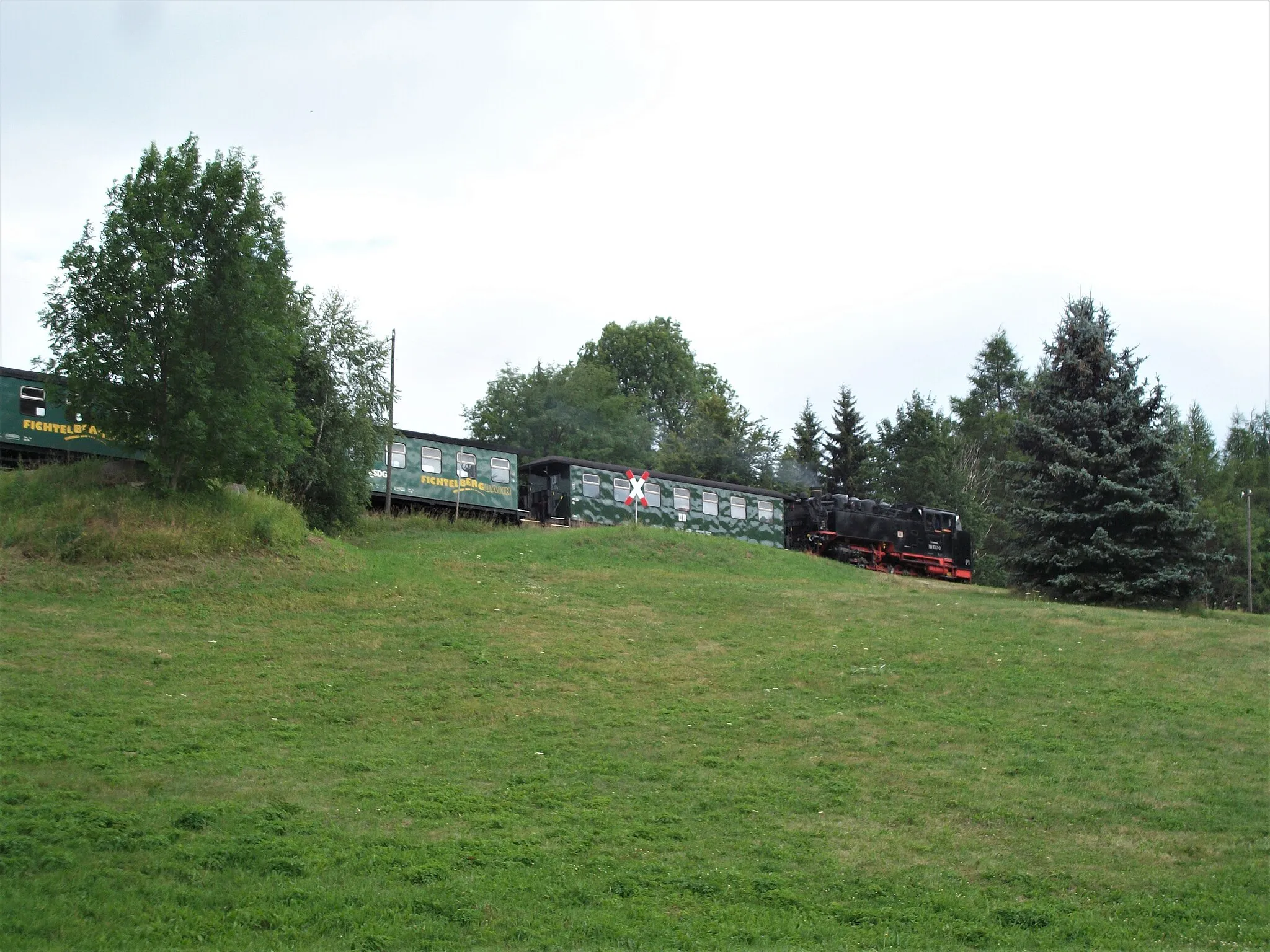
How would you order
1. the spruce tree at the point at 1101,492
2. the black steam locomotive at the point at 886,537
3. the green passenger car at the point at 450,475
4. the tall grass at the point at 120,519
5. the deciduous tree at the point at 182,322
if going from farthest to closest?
1. the black steam locomotive at the point at 886,537
2. the green passenger car at the point at 450,475
3. the spruce tree at the point at 1101,492
4. the deciduous tree at the point at 182,322
5. the tall grass at the point at 120,519

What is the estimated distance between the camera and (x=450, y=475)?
137ft

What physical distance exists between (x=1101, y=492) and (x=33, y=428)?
98.1 feet

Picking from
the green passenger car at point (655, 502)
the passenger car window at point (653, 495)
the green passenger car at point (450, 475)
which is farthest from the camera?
the passenger car window at point (653, 495)

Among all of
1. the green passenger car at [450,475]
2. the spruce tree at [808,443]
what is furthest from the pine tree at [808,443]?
the green passenger car at [450,475]

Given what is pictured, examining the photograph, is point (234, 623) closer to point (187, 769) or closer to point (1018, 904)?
point (187, 769)

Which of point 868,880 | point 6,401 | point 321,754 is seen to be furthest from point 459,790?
point 6,401

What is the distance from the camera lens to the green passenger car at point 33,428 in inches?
1214

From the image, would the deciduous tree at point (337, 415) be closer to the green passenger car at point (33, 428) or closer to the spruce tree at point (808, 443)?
the green passenger car at point (33, 428)

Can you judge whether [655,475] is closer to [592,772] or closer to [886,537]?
[886,537]

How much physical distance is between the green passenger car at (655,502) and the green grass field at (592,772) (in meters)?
18.5

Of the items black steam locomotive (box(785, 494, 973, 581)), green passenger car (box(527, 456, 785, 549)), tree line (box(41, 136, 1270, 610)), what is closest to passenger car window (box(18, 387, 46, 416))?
tree line (box(41, 136, 1270, 610))

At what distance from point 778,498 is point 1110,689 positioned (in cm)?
3113

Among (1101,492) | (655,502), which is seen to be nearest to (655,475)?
(655,502)

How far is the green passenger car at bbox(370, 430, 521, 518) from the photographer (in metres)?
40.9
